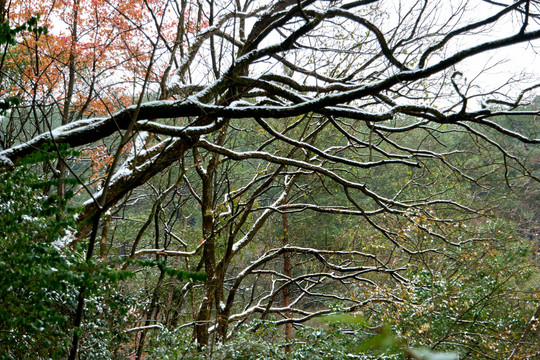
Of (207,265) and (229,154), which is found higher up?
(229,154)

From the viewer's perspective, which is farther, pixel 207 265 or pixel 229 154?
pixel 207 265

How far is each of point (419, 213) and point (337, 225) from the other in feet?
32.6

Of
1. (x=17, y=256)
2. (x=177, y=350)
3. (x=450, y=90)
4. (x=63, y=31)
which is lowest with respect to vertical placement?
(x=177, y=350)

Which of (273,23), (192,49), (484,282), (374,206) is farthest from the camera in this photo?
(374,206)

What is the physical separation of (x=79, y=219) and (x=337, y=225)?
12.5 metres

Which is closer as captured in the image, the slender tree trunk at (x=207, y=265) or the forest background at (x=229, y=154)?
the forest background at (x=229, y=154)

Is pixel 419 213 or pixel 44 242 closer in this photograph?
pixel 44 242

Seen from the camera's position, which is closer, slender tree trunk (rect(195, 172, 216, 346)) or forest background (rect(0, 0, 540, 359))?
forest background (rect(0, 0, 540, 359))

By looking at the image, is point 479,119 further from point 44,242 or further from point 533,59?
point 44,242

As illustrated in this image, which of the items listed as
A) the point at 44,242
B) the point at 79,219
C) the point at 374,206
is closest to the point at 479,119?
the point at 44,242

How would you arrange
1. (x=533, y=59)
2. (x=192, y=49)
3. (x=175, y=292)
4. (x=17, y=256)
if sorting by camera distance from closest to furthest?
1. (x=17, y=256)
2. (x=533, y=59)
3. (x=192, y=49)
4. (x=175, y=292)

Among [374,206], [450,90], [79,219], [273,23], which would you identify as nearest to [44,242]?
[79,219]

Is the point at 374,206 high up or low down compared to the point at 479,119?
up

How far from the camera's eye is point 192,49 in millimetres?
5758
